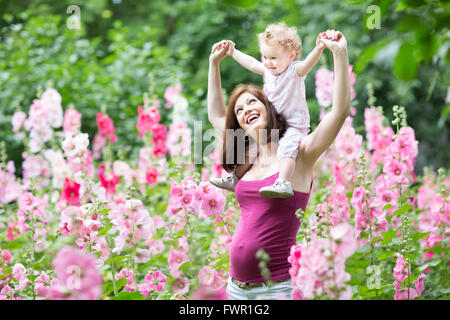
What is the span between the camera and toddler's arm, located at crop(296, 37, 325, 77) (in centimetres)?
175

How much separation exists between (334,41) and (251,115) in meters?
0.38

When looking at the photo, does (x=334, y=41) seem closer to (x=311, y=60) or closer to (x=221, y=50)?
(x=311, y=60)

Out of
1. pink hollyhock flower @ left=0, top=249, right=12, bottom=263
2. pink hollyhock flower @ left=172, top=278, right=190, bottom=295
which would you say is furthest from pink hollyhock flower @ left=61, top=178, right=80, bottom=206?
pink hollyhock flower @ left=172, top=278, right=190, bottom=295

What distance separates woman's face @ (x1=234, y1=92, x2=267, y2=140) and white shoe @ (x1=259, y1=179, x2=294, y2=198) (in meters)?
0.25

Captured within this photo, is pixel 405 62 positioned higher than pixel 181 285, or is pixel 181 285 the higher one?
pixel 405 62

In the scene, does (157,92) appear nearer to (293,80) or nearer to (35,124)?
(35,124)

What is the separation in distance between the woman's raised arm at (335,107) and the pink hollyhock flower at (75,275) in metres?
0.93

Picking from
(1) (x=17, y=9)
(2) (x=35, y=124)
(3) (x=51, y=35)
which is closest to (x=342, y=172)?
(2) (x=35, y=124)

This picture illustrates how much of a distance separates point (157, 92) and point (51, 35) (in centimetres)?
180

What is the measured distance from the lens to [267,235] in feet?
6.03

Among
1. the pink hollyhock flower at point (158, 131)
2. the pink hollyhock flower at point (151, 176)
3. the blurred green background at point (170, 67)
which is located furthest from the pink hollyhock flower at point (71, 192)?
the blurred green background at point (170, 67)

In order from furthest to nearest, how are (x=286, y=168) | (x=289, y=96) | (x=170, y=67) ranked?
(x=170, y=67)
(x=289, y=96)
(x=286, y=168)

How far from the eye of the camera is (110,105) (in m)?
6.04

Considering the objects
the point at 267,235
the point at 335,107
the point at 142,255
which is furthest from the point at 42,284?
the point at 335,107
